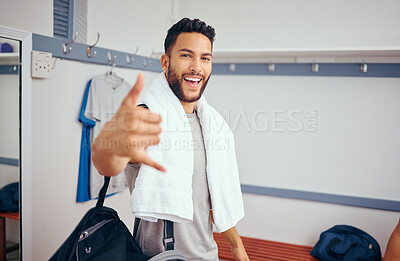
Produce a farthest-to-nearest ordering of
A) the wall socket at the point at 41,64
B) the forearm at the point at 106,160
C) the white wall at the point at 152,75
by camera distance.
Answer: the white wall at the point at 152,75 → the wall socket at the point at 41,64 → the forearm at the point at 106,160

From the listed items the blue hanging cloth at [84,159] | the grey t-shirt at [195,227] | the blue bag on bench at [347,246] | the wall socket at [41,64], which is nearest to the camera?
the grey t-shirt at [195,227]

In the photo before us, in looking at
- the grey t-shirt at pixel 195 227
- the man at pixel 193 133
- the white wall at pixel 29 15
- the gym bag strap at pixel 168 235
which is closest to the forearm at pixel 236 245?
the man at pixel 193 133

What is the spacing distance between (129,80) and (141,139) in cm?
176

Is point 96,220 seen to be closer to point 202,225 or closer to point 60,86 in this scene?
point 202,225

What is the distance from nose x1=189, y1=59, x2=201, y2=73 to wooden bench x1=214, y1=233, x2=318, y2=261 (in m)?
1.45

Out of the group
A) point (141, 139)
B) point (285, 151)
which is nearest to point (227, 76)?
point (285, 151)

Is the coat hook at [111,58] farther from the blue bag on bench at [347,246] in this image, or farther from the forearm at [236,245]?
the blue bag on bench at [347,246]

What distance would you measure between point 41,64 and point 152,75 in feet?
3.70

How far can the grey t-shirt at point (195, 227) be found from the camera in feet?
3.93

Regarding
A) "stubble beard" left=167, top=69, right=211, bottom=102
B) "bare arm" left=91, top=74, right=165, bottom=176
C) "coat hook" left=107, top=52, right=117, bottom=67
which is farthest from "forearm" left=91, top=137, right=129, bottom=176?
"coat hook" left=107, top=52, right=117, bottom=67

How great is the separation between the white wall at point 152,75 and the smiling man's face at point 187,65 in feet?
2.68

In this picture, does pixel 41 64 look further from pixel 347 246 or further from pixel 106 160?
pixel 347 246

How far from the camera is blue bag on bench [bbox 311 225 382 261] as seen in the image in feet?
7.23

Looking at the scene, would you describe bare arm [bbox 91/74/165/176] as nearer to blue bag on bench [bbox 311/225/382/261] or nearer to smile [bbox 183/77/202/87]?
smile [bbox 183/77/202/87]
